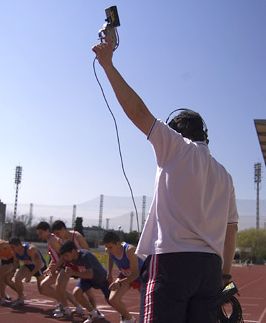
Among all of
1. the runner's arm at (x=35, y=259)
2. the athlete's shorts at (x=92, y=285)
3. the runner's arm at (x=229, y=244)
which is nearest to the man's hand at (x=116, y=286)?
the athlete's shorts at (x=92, y=285)

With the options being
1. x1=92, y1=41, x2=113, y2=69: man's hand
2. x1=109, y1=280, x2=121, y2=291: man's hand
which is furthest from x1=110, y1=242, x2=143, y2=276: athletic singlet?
x1=92, y1=41, x2=113, y2=69: man's hand

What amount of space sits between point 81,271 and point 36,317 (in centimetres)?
111

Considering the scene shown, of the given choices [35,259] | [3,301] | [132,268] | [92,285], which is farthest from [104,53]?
[3,301]

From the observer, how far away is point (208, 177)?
2857 mm

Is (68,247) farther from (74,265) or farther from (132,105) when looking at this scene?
(132,105)

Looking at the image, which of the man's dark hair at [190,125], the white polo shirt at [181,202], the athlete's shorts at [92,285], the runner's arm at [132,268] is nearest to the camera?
the white polo shirt at [181,202]

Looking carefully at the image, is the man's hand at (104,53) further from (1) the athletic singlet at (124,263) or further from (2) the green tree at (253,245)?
(2) the green tree at (253,245)

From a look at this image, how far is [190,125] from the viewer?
302 centimetres

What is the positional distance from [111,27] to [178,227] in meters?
1.15

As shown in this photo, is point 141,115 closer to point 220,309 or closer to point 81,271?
point 220,309

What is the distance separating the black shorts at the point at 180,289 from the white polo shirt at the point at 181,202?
5 cm

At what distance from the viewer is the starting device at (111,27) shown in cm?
292

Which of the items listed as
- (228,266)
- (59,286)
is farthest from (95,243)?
(228,266)

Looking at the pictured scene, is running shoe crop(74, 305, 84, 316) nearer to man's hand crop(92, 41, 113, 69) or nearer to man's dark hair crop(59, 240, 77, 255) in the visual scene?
man's dark hair crop(59, 240, 77, 255)
